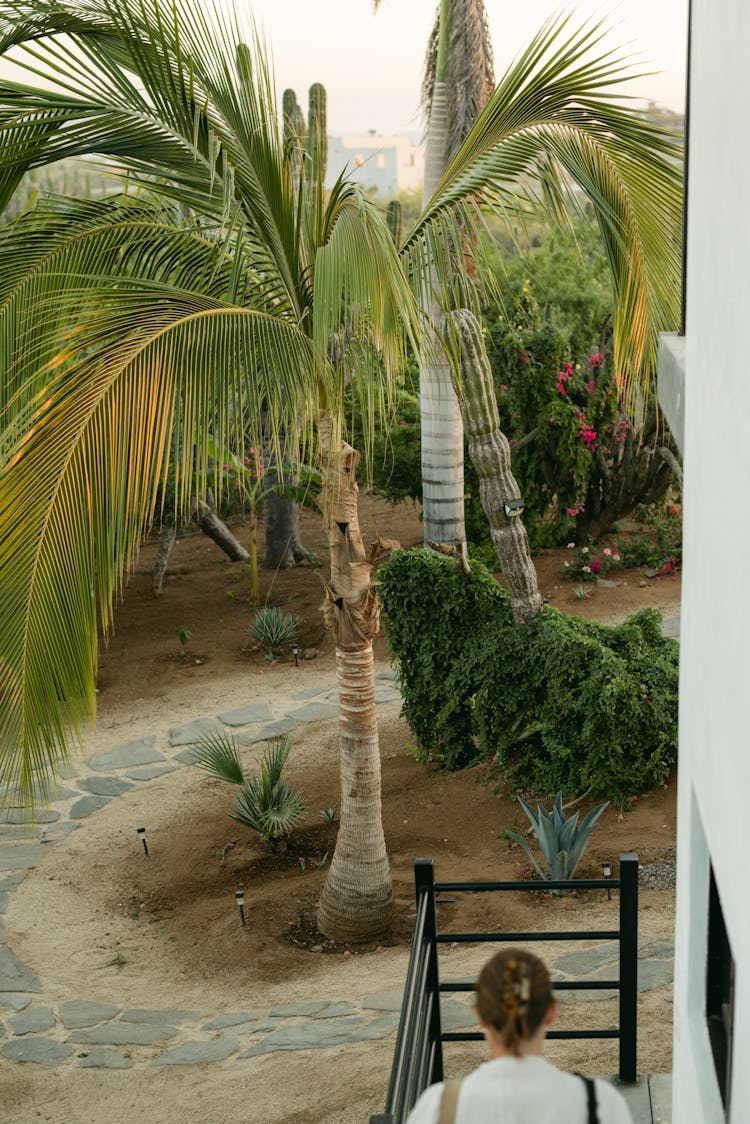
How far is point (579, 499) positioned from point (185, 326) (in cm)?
992

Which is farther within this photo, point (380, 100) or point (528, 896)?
point (380, 100)

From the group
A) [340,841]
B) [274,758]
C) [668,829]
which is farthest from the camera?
[274,758]

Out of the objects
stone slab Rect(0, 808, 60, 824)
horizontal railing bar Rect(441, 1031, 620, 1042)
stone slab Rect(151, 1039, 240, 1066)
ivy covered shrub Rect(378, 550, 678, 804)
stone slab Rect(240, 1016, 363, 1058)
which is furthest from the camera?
stone slab Rect(0, 808, 60, 824)

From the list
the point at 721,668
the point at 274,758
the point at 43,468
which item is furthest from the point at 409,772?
the point at 721,668

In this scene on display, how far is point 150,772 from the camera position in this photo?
9984mm

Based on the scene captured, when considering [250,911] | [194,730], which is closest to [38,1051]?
[250,911]

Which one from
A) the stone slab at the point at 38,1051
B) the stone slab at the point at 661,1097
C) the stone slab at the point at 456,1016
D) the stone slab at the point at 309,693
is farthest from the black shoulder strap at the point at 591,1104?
the stone slab at the point at 309,693

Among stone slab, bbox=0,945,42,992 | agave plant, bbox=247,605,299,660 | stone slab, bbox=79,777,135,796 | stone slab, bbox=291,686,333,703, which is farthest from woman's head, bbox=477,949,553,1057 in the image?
agave plant, bbox=247,605,299,660

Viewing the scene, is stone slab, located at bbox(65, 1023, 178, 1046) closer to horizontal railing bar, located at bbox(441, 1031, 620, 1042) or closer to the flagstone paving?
the flagstone paving

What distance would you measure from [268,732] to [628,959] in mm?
6288

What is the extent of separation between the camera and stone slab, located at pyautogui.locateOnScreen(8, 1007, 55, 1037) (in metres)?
6.40

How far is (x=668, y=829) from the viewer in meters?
7.68

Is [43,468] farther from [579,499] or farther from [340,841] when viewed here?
[579,499]

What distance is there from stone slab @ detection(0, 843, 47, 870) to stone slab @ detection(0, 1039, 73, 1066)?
2.42 meters
